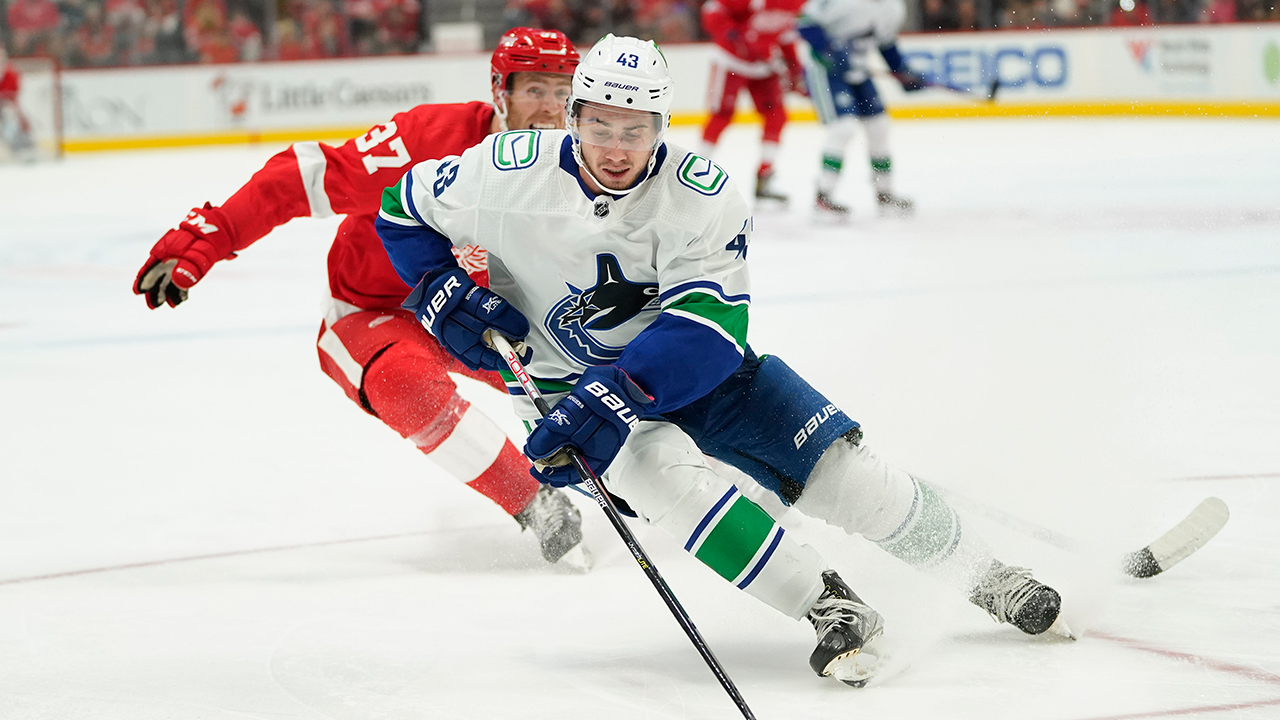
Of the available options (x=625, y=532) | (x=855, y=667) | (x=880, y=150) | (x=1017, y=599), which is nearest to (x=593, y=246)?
(x=625, y=532)

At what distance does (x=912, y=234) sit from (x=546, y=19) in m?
7.19

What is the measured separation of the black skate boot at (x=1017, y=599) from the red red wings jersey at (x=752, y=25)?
6.74 m

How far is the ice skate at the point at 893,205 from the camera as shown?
7457mm

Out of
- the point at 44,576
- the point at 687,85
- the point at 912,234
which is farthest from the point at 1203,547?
the point at 687,85

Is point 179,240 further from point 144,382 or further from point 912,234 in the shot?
point 912,234

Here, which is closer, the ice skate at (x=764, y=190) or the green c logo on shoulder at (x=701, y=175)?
the green c logo on shoulder at (x=701, y=175)

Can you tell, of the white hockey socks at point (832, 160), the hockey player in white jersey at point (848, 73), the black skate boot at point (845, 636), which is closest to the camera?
the black skate boot at point (845, 636)

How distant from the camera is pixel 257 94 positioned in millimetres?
12516

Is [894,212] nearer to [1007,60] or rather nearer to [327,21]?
[1007,60]

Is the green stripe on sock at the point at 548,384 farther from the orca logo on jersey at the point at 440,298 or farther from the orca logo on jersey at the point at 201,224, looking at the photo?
the orca logo on jersey at the point at 201,224

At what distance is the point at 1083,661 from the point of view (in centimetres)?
212

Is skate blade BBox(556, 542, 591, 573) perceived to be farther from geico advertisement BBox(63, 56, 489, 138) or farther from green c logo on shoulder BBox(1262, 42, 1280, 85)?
green c logo on shoulder BBox(1262, 42, 1280, 85)

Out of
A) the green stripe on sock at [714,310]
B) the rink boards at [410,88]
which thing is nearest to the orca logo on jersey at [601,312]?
the green stripe on sock at [714,310]

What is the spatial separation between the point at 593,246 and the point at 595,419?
0.32m
